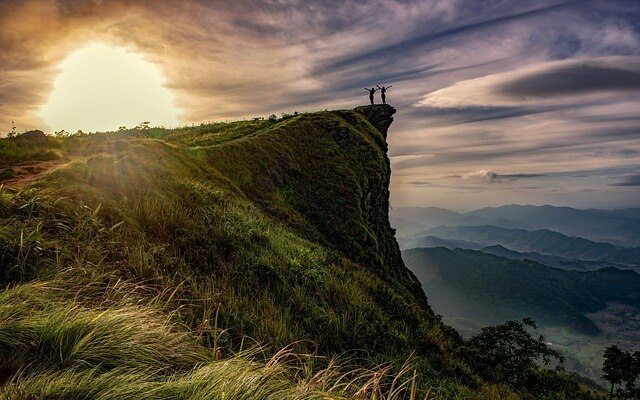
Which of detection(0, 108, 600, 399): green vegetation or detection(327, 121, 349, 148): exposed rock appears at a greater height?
detection(327, 121, 349, 148): exposed rock

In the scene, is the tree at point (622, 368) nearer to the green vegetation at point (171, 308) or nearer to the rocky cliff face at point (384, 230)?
the rocky cliff face at point (384, 230)

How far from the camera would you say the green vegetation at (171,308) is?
3252 mm

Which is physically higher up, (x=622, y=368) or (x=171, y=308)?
(x=171, y=308)

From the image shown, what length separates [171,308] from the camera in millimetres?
5160

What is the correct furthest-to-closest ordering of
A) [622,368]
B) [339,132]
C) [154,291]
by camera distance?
[622,368], [339,132], [154,291]

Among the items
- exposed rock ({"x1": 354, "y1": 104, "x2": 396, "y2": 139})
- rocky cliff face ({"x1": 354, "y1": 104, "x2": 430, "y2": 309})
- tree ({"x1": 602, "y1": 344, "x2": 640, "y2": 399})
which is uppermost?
exposed rock ({"x1": 354, "y1": 104, "x2": 396, "y2": 139})

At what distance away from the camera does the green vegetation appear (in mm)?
3252

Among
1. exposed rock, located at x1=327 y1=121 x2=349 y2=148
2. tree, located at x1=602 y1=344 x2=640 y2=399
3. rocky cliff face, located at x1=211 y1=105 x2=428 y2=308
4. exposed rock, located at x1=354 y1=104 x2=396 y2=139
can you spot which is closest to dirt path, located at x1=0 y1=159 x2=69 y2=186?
rocky cliff face, located at x1=211 y1=105 x2=428 y2=308

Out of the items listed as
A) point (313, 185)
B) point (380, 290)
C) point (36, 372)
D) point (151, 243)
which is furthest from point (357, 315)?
point (313, 185)

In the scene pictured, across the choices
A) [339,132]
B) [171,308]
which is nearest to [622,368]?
[339,132]

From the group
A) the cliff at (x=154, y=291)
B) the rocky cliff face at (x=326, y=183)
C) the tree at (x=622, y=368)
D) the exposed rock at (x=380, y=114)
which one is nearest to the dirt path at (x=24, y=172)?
the cliff at (x=154, y=291)

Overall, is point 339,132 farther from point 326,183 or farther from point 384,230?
point 326,183

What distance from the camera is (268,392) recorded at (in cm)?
312

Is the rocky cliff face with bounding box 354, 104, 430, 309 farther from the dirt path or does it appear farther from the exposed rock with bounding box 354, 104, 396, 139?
the dirt path
